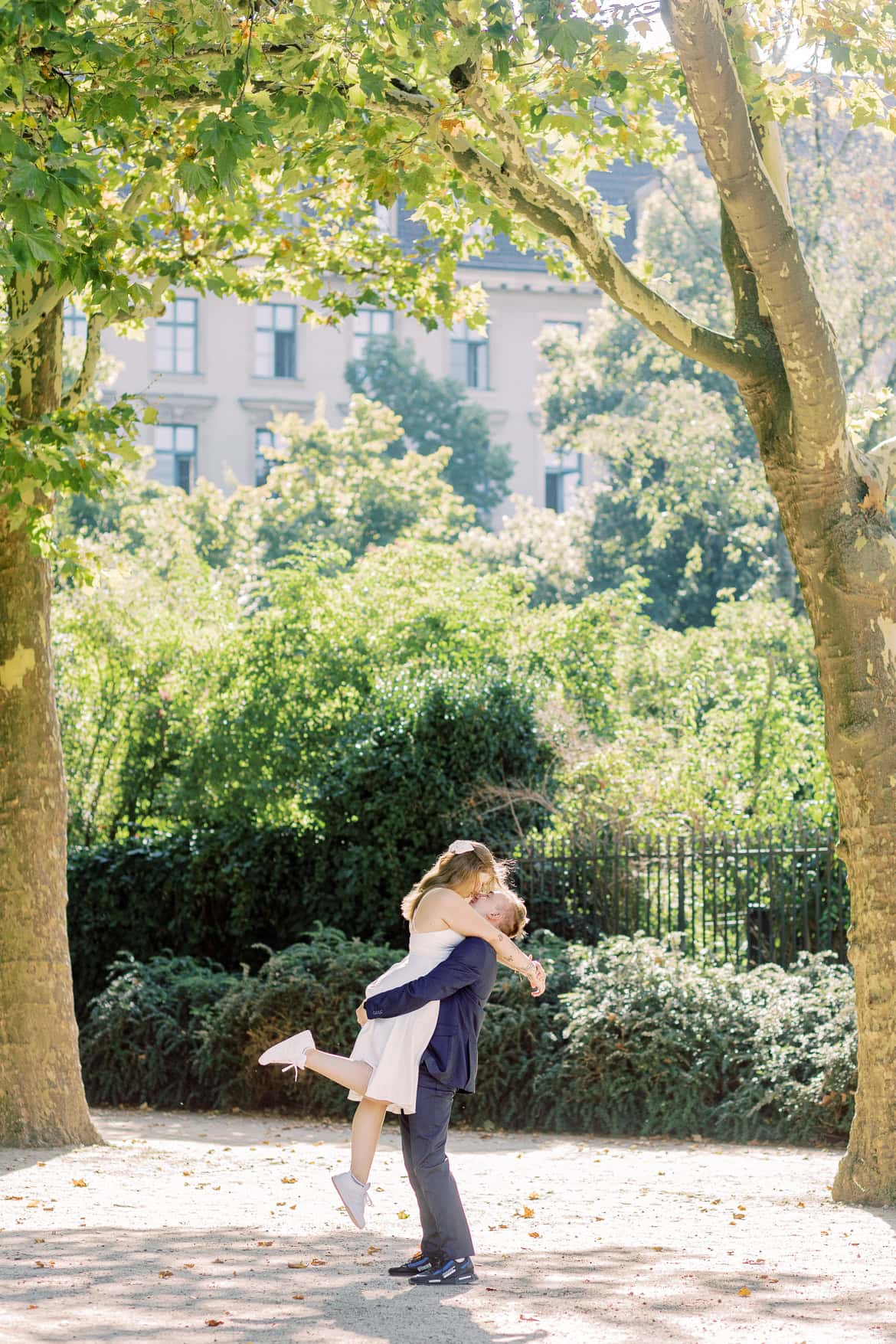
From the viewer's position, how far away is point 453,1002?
5871mm

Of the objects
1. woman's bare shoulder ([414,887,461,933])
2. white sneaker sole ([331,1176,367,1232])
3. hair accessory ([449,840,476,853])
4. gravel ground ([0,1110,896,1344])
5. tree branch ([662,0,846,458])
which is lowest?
gravel ground ([0,1110,896,1344])

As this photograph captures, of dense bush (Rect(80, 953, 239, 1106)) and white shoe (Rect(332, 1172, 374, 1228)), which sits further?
dense bush (Rect(80, 953, 239, 1106))

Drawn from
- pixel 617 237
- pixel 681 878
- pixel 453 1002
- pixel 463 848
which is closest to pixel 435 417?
pixel 617 237

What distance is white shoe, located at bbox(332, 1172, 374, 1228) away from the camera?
582cm

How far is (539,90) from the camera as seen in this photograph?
30.5 ft

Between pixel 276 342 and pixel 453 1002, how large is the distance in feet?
134

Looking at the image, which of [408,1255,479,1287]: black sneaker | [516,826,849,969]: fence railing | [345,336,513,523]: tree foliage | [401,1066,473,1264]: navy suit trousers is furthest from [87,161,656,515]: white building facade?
[408,1255,479,1287]: black sneaker

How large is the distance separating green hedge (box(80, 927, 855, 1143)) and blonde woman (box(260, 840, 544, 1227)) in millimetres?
5338

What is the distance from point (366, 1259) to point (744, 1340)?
1.86 m

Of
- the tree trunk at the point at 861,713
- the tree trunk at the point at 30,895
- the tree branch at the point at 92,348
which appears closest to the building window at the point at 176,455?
the tree branch at the point at 92,348

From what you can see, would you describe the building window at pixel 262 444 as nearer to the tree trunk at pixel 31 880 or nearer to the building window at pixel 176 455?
the building window at pixel 176 455

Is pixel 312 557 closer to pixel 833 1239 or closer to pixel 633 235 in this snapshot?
pixel 833 1239

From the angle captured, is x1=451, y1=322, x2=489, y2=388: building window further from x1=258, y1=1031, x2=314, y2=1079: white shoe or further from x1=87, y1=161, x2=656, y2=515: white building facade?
x1=258, y1=1031, x2=314, y2=1079: white shoe

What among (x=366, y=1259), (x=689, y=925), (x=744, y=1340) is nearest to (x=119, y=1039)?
(x=689, y=925)
